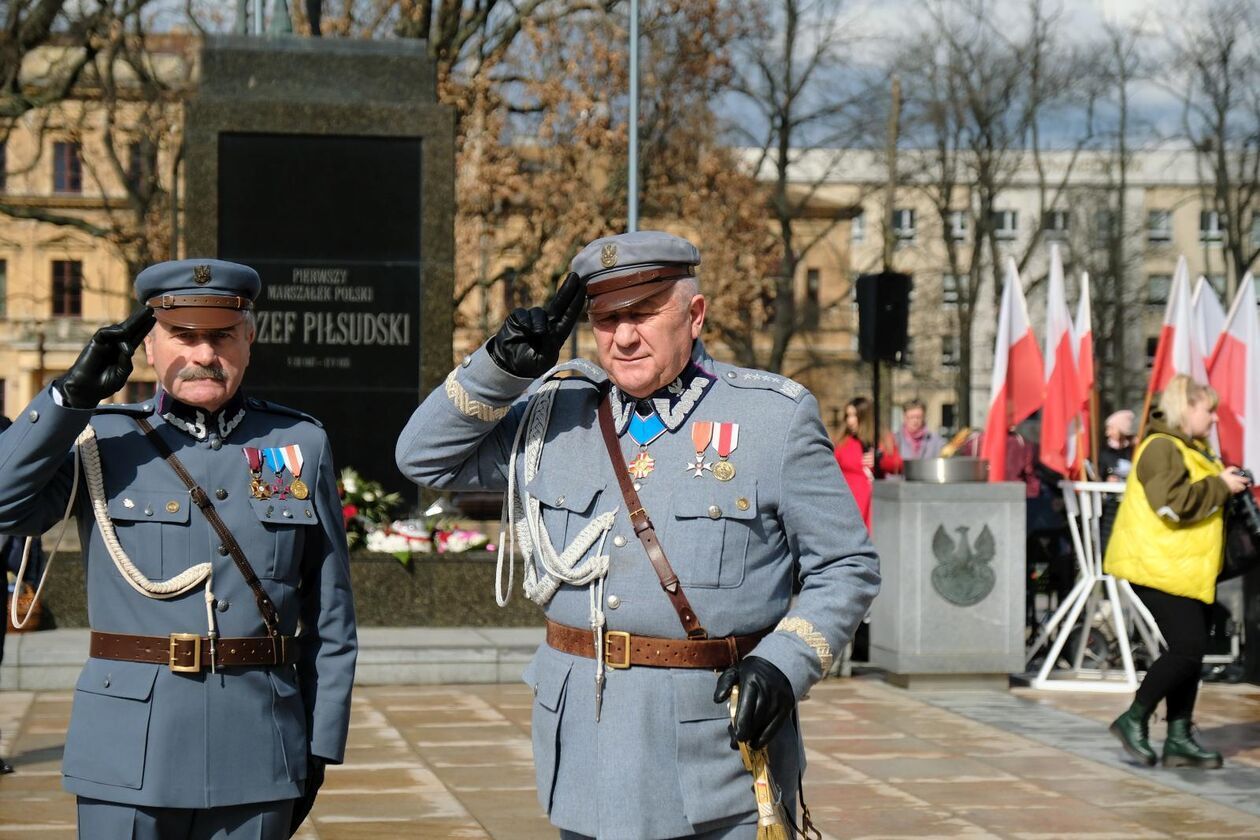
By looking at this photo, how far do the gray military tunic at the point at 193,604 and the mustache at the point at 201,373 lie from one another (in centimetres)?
16

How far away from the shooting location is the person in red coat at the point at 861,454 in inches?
547

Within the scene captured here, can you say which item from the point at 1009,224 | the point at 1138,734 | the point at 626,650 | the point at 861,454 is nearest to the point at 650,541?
the point at 626,650

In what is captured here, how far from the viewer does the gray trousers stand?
4234 mm

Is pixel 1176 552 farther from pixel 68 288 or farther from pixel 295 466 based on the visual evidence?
pixel 68 288

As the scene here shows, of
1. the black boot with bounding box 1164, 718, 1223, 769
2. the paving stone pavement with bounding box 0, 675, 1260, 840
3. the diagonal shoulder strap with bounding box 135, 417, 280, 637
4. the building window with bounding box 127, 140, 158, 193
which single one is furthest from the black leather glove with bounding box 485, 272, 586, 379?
the building window with bounding box 127, 140, 158, 193

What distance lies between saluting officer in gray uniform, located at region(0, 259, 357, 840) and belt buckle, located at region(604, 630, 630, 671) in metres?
0.73

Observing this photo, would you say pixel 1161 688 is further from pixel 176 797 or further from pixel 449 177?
pixel 449 177

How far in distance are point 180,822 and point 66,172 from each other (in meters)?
66.3

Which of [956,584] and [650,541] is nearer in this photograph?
[650,541]

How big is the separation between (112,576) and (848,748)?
5.93 meters

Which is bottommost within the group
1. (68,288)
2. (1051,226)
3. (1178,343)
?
(1178,343)

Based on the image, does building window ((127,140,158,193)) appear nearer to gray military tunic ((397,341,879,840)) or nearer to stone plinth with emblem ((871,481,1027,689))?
stone plinth with emblem ((871,481,1027,689))

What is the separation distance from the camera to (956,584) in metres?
12.0

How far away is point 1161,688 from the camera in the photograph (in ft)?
30.0
